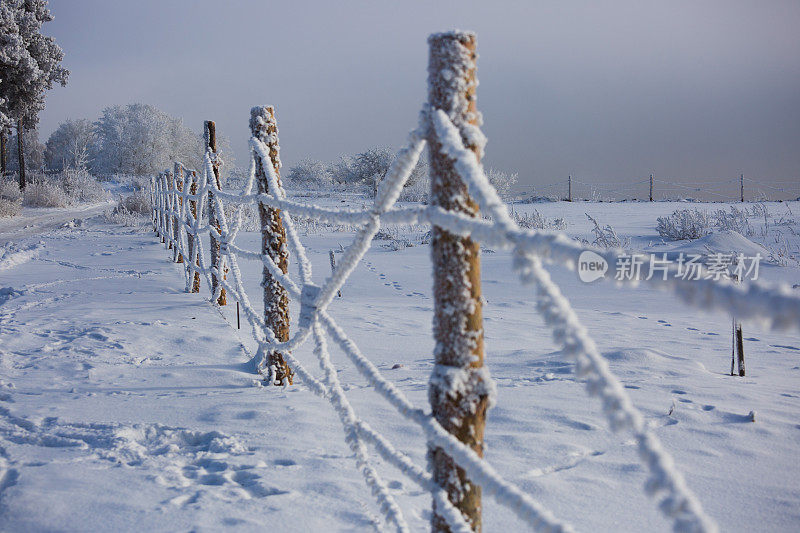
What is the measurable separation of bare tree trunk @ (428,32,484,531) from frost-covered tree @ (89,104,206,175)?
156 ft

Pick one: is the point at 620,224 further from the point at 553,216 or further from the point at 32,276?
the point at 32,276

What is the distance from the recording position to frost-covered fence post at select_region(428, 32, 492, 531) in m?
1.33

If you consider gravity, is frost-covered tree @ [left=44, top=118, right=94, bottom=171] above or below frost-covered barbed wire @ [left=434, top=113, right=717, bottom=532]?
above

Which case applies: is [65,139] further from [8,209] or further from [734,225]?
[734,225]

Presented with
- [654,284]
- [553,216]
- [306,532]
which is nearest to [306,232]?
[553,216]

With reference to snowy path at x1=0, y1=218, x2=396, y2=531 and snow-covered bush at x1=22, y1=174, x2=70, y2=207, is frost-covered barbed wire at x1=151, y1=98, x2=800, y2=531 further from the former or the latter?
snow-covered bush at x1=22, y1=174, x2=70, y2=207

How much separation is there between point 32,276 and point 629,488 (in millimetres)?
7862

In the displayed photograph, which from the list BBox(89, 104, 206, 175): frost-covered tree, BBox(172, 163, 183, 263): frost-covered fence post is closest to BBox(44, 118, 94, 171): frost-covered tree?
BBox(89, 104, 206, 175): frost-covered tree

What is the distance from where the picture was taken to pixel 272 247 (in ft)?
11.4

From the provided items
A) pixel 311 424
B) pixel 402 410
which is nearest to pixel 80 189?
pixel 311 424

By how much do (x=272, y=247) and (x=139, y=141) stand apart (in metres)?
48.1

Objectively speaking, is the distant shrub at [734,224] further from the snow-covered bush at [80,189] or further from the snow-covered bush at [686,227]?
the snow-covered bush at [80,189]

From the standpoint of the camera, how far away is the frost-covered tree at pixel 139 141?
45531 millimetres

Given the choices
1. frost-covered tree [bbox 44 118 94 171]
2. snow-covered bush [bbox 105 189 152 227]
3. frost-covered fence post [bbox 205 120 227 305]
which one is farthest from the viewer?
frost-covered tree [bbox 44 118 94 171]
